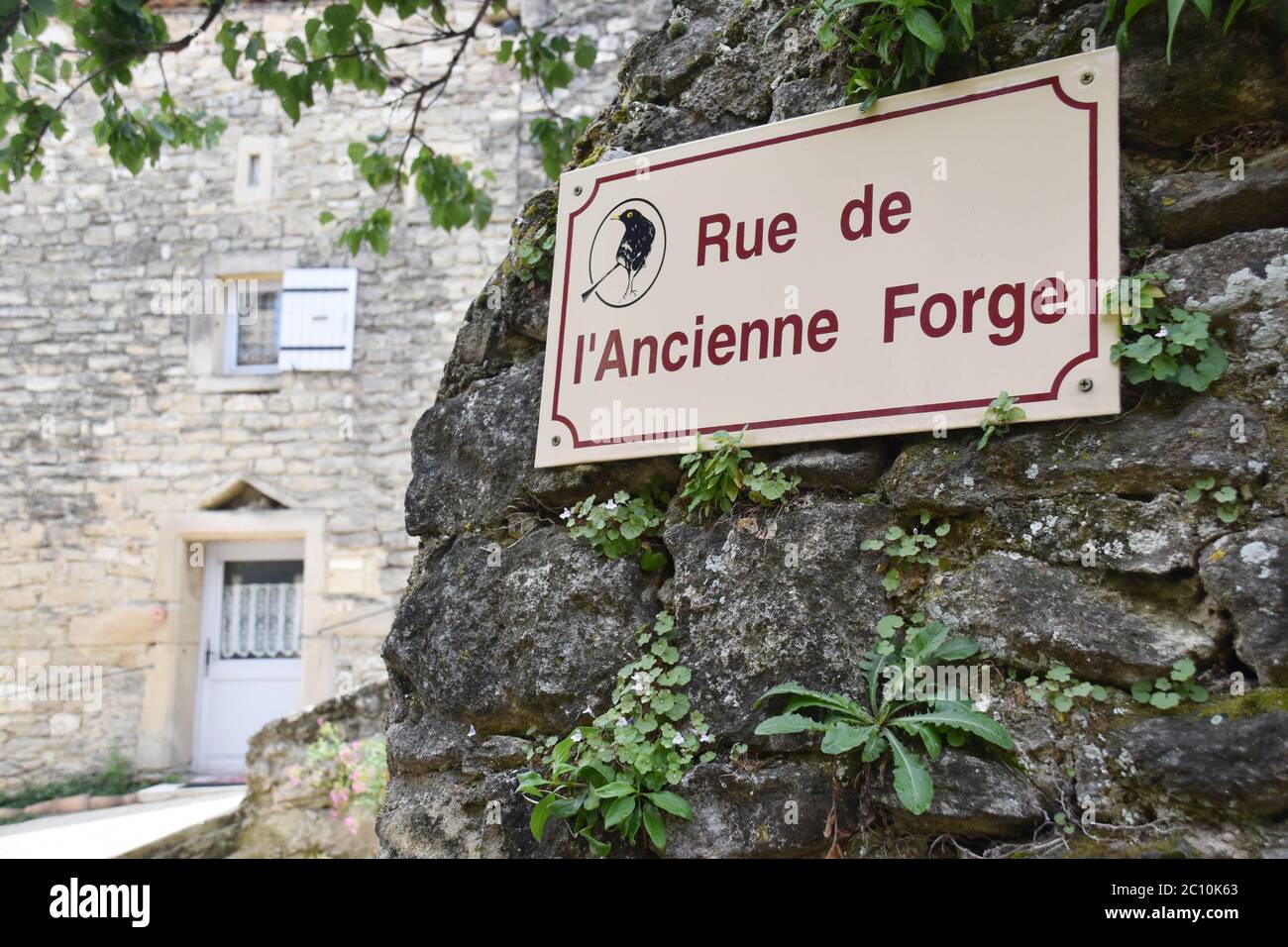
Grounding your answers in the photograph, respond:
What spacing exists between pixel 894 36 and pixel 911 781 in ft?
4.22

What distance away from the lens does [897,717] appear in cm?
170

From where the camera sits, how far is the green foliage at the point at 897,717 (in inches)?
63.5

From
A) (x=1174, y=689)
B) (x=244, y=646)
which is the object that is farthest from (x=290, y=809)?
(x=1174, y=689)

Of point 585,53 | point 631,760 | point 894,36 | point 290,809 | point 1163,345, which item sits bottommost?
point 290,809

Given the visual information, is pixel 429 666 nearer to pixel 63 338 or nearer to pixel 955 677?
pixel 955 677

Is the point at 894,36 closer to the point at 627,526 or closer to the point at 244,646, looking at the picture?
the point at 627,526

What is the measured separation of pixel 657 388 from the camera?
208 centimetres

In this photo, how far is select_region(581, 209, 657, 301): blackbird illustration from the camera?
7.18 ft

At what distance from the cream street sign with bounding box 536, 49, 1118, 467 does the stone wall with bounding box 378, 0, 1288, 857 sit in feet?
0.25

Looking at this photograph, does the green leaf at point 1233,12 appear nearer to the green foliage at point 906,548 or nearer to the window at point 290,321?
the green foliage at point 906,548

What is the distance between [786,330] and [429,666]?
38.5 inches

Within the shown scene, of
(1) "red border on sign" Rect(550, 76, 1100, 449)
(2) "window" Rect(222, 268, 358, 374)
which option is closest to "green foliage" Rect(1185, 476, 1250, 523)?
(1) "red border on sign" Rect(550, 76, 1100, 449)

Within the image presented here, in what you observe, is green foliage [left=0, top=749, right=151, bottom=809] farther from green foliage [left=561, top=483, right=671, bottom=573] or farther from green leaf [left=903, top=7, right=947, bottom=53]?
green leaf [left=903, top=7, right=947, bottom=53]

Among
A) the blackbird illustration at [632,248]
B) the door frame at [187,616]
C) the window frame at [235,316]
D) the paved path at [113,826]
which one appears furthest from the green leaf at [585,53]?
the window frame at [235,316]
